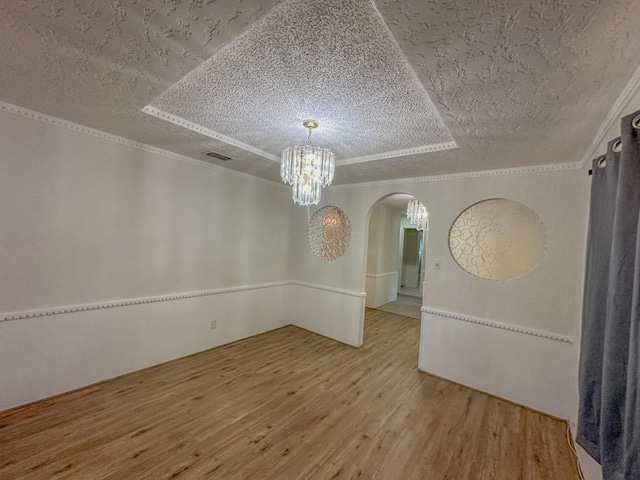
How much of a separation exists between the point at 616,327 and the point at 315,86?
76.2 inches

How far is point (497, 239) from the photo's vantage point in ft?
9.61

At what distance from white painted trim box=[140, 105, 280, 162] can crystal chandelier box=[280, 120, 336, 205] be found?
0.66 m

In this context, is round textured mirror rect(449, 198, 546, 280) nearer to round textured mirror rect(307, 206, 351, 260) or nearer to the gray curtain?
the gray curtain

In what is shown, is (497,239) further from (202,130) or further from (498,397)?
(202,130)

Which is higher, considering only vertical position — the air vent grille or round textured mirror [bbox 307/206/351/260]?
the air vent grille

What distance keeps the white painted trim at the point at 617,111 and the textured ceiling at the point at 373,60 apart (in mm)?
33

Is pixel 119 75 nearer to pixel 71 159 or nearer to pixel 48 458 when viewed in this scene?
pixel 71 159

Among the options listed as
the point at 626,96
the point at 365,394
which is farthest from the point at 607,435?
the point at 365,394

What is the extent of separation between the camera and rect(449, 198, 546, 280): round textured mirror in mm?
2738

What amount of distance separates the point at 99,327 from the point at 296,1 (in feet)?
9.99

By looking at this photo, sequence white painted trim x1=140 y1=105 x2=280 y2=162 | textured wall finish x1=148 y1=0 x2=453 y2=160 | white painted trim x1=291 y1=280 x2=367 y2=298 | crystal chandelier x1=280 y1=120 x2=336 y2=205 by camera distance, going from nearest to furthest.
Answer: textured wall finish x1=148 y1=0 x2=453 y2=160, white painted trim x1=140 y1=105 x2=280 y2=162, crystal chandelier x1=280 y1=120 x2=336 y2=205, white painted trim x1=291 y1=280 x2=367 y2=298

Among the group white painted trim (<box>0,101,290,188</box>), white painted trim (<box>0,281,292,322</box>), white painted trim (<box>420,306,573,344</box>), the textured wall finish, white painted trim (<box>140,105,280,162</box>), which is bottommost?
white painted trim (<box>0,281,292,322</box>)

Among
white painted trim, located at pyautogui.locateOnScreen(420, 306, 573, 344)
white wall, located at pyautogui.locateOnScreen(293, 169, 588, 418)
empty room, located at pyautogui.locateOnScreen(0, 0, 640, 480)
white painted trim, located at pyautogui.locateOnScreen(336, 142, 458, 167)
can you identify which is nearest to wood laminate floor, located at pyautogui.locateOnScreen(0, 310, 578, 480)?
empty room, located at pyautogui.locateOnScreen(0, 0, 640, 480)

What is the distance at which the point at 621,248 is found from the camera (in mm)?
1179
